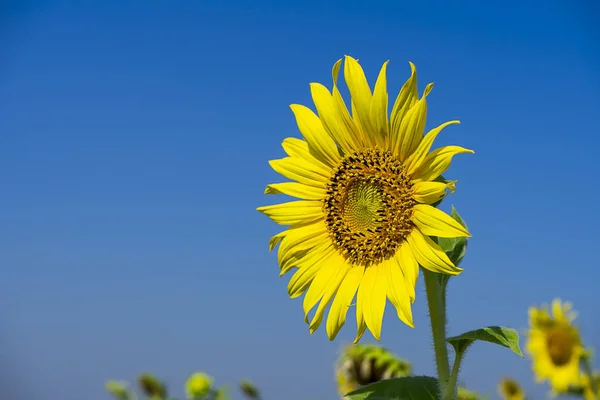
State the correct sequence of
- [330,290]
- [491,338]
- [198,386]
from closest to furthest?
[491,338], [330,290], [198,386]

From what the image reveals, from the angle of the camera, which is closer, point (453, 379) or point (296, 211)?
point (453, 379)

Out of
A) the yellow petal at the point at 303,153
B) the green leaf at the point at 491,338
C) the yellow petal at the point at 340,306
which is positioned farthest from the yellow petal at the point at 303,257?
the green leaf at the point at 491,338

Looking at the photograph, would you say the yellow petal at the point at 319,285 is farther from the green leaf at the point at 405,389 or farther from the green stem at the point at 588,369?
the green stem at the point at 588,369

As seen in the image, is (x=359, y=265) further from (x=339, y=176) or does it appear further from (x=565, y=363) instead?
(x=565, y=363)

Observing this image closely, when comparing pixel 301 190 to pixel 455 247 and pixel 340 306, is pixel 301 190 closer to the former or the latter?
pixel 340 306

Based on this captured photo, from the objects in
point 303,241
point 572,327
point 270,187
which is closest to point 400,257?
point 303,241

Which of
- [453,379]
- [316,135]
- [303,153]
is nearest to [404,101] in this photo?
[316,135]

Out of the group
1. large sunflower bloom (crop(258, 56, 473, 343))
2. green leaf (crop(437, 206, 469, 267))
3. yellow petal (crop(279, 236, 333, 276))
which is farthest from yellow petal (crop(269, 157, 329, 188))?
green leaf (crop(437, 206, 469, 267))
